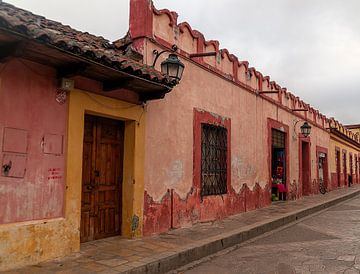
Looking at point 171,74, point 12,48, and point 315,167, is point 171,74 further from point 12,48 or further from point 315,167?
point 315,167

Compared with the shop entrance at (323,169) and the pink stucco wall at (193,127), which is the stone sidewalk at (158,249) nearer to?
the pink stucco wall at (193,127)

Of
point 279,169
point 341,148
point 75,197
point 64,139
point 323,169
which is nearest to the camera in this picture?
point 64,139

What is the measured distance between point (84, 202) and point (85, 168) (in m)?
0.59

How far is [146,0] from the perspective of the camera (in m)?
7.62

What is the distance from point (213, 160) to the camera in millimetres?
9914

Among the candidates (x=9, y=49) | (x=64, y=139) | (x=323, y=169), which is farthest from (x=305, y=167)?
(x=9, y=49)

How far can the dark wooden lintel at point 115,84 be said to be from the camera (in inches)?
246

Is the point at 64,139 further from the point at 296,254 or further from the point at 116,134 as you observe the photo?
the point at 296,254

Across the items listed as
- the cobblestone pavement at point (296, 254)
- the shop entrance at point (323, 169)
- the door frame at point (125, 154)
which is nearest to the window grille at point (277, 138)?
the cobblestone pavement at point (296, 254)

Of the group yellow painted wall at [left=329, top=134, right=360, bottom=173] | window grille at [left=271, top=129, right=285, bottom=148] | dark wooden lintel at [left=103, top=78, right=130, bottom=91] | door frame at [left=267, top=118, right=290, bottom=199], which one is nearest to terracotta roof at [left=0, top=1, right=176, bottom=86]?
dark wooden lintel at [left=103, top=78, right=130, bottom=91]

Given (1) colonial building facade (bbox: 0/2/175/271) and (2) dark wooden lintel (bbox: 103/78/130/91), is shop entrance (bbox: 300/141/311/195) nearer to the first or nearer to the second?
(1) colonial building facade (bbox: 0/2/175/271)

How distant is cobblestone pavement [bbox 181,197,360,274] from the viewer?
5805 mm

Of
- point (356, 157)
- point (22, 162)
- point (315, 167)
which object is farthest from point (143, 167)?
point (356, 157)

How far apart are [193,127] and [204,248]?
314 cm
